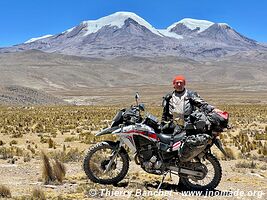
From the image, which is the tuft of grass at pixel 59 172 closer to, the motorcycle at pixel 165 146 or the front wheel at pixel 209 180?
the motorcycle at pixel 165 146

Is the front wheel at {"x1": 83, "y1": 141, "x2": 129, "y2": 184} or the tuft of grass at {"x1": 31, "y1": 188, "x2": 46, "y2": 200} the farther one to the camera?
the front wheel at {"x1": 83, "y1": 141, "x2": 129, "y2": 184}

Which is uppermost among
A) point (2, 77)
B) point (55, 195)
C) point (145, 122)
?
point (2, 77)

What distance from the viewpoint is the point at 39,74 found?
15812 cm

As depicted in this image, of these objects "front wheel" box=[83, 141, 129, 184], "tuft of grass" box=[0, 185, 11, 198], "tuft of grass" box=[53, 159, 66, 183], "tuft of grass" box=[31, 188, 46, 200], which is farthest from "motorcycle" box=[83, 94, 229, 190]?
"tuft of grass" box=[0, 185, 11, 198]

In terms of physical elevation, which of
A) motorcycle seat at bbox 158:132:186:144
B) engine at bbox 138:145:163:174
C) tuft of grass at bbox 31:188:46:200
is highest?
motorcycle seat at bbox 158:132:186:144

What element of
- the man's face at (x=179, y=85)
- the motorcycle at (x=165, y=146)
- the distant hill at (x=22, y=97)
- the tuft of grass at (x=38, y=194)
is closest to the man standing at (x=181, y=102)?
the man's face at (x=179, y=85)

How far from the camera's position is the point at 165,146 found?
798cm

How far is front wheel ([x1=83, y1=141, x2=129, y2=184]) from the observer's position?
8383 mm

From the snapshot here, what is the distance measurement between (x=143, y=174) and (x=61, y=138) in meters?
11.9

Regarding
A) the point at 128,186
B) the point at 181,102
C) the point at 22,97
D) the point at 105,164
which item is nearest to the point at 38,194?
the point at 105,164

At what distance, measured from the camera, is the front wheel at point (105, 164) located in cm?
838

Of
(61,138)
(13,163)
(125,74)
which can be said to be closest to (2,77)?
(125,74)

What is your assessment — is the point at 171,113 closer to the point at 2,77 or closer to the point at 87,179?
the point at 87,179

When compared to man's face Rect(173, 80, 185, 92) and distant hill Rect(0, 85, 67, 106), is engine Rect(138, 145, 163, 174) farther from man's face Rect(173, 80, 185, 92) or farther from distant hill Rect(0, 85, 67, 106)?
distant hill Rect(0, 85, 67, 106)
